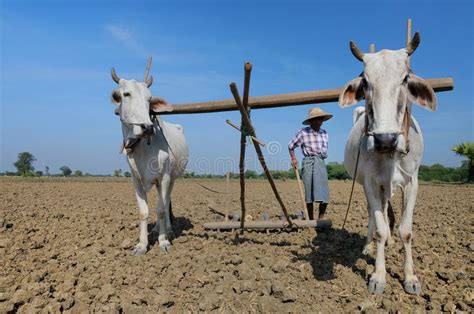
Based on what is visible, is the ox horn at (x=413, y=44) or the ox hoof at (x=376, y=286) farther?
the ox hoof at (x=376, y=286)

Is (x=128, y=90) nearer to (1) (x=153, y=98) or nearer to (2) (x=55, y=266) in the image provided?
(1) (x=153, y=98)

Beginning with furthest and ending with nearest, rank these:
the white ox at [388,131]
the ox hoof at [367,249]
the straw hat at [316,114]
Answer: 1. the straw hat at [316,114]
2. the ox hoof at [367,249]
3. the white ox at [388,131]

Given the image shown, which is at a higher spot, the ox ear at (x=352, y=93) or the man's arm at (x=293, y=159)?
the ox ear at (x=352, y=93)

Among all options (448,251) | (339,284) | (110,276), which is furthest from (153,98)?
(448,251)

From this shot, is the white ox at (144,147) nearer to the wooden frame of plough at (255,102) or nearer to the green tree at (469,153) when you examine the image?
the wooden frame of plough at (255,102)

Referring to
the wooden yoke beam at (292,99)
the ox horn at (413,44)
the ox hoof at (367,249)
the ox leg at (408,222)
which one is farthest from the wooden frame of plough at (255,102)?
the ox hoof at (367,249)

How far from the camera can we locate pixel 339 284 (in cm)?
350

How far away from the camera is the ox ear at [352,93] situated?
3.24 m

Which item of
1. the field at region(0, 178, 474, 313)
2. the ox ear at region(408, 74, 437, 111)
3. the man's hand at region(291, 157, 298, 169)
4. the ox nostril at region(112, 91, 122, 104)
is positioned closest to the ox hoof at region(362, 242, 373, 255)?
the field at region(0, 178, 474, 313)

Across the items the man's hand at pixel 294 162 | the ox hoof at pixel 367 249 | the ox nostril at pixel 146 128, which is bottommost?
the ox hoof at pixel 367 249

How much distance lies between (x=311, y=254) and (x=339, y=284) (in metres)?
0.93

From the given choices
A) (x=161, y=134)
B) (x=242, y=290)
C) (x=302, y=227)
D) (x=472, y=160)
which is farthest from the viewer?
(x=472, y=160)

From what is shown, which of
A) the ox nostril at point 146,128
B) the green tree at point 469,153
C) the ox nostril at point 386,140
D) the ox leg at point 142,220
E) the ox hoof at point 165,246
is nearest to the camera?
the ox nostril at point 386,140

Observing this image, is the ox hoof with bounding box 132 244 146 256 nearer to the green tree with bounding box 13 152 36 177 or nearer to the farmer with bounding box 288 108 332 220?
the farmer with bounding box 288 108 332 220
